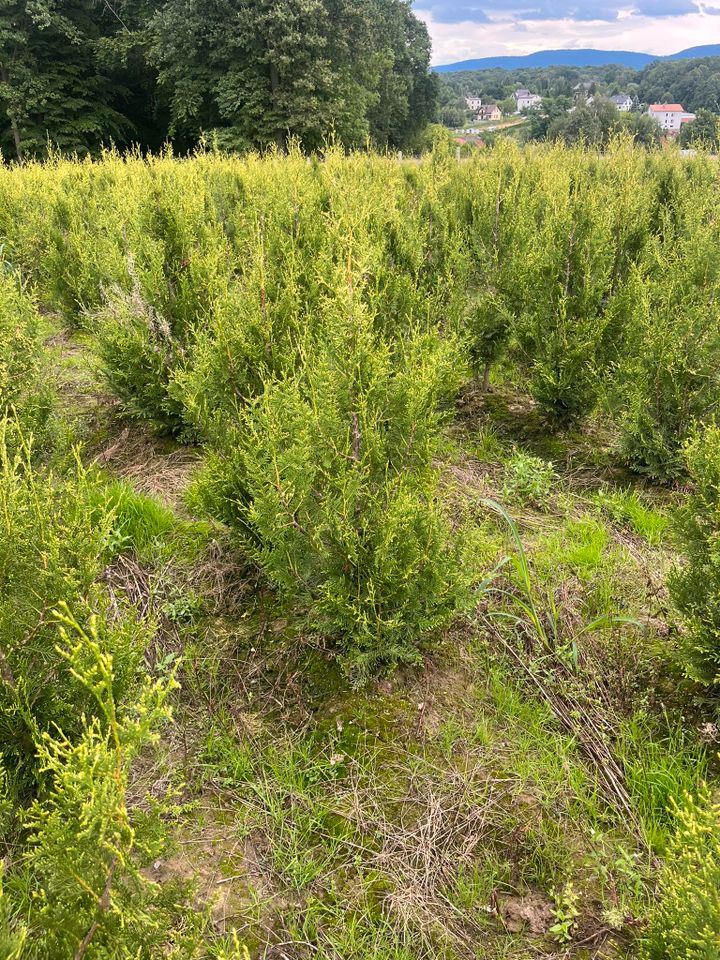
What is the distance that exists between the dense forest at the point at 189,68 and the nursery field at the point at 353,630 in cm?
1990

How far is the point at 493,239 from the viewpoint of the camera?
596 cm

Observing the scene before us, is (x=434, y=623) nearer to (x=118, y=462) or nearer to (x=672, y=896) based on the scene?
(x=672, y=896)

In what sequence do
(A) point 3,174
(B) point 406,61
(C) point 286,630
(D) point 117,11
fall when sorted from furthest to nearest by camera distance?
(B) point 406,61
(D) point 117,11
(A) point 3,174
(C) point 286,630

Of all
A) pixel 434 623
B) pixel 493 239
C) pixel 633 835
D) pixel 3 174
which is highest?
pixel 3 174

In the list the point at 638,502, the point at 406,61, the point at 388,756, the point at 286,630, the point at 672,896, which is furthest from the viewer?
the point at 406,61

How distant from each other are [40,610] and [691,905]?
→ 7.12 feet

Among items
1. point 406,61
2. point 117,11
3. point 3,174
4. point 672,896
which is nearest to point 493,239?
point 672,896

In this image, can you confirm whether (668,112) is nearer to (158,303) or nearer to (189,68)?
(189,68)

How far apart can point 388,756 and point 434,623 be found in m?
0.62

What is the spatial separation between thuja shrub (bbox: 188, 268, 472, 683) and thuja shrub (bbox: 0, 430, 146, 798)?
801 millimetres

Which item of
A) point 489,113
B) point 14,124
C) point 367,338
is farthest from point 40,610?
point 489,113

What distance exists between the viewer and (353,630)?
2.71 metres

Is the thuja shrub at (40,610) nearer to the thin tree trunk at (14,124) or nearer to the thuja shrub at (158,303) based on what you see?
the thuja shrub at (158,303)

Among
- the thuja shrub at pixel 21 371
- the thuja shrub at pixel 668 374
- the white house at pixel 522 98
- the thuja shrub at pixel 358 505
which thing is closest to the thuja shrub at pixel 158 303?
the thuja shrub at pixel 21 371
